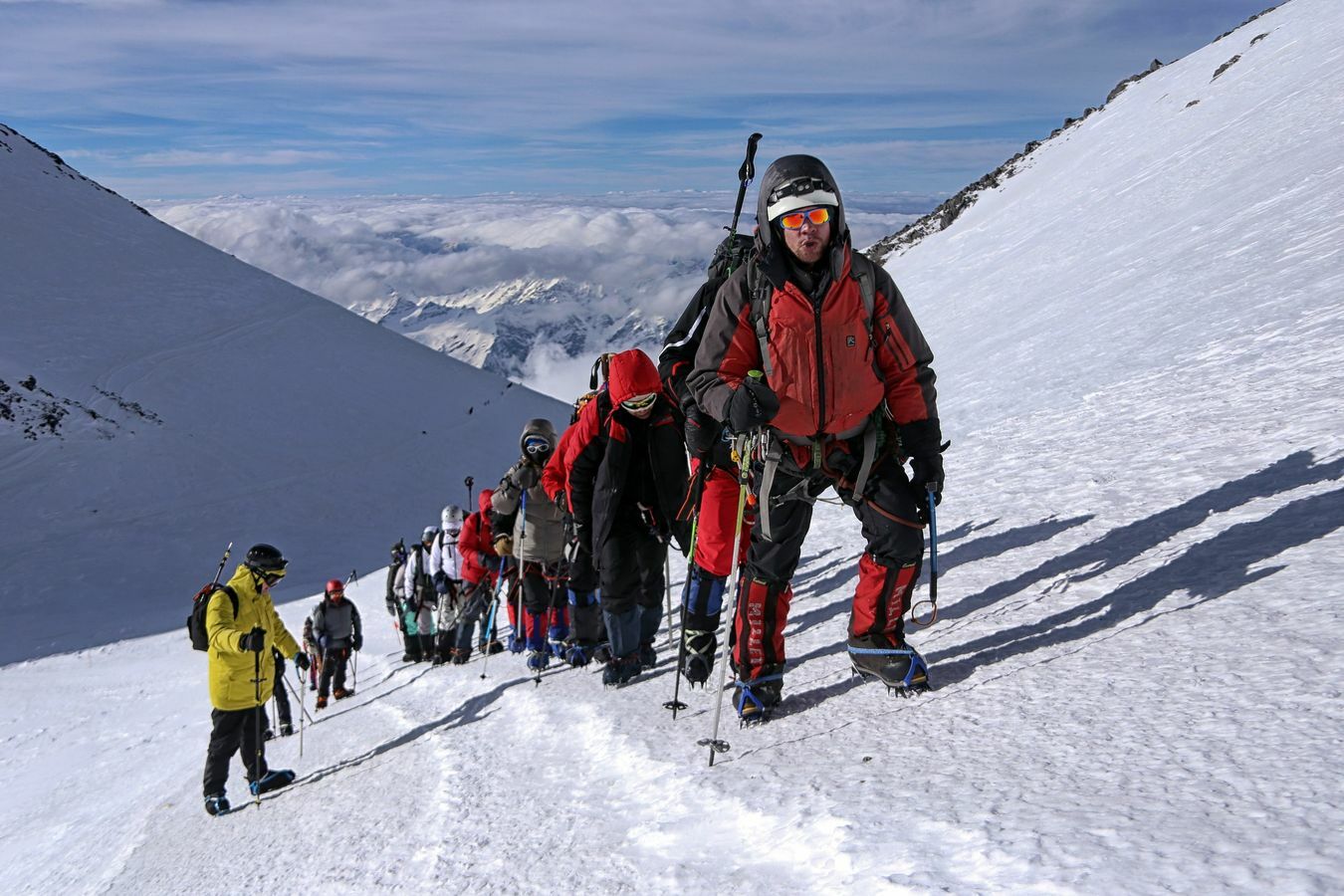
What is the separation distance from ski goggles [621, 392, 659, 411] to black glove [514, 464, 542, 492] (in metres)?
2.00

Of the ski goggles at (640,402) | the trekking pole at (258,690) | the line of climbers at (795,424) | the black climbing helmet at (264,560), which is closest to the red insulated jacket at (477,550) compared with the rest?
the black climbing helmet at (264,560)

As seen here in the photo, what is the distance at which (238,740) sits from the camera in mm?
7035

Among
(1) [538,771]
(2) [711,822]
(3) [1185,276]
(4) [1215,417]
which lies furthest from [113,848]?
(3) [1185,276]

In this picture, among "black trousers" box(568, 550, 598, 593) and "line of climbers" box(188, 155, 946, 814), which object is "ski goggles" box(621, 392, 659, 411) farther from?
"black trousers" box(568, 550, 598, 593)

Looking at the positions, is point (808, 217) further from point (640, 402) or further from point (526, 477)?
point (526, 477)

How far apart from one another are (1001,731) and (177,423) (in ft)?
158

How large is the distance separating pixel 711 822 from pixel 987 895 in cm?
125

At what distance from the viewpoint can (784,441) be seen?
4168 millimetres

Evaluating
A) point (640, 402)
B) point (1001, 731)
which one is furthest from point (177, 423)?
point (1001, 731)

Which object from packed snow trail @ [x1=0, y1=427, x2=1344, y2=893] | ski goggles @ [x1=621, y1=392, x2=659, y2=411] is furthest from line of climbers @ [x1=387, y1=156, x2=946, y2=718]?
ski goggles @ [x1=621, y1=392, x2=659, y2=411]

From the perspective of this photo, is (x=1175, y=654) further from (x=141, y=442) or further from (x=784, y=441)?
(x=141, y=442)

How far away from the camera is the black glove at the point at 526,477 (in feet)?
26.5

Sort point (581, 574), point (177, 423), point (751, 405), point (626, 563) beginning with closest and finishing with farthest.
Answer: point (751, 405) → point (626, 563) → point (581, 574) → point (177, 423)

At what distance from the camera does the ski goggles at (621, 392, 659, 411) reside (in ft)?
20.7
